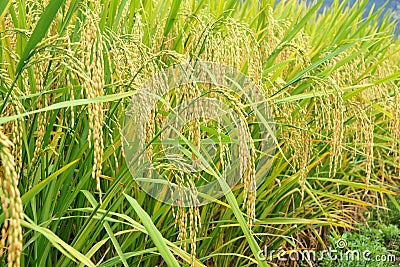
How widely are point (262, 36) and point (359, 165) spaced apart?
1.06m

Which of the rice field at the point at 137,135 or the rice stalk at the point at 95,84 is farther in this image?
the rice field at the point at 137,135

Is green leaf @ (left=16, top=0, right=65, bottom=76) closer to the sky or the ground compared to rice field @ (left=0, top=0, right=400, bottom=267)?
closer to the sky

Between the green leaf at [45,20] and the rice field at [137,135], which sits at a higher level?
the green leaf at [45,20]

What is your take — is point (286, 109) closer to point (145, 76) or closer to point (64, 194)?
point (145, 76)

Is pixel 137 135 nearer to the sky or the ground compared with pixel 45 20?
nearer to the ground

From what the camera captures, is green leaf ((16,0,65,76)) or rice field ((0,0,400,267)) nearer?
green leaf ((16,0,65,76))

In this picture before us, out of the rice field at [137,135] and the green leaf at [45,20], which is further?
the rice field at [137,135]

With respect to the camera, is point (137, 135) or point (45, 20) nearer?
point (45, 20)

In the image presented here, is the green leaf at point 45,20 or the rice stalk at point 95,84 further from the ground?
the green leaf at point 45,20

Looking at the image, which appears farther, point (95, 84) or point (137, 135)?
point (137, 135)

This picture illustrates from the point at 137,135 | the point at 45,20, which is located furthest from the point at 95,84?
the point at 137,135

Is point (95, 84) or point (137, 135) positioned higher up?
point (95, 84)

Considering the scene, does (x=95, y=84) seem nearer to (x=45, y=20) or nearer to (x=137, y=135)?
(x=45, y=20)

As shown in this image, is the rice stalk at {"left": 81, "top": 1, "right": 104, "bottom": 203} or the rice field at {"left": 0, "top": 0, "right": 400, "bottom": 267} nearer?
the rice stalk at {"left": 81, "top": 1, "right": 104, "bottom": 203}
